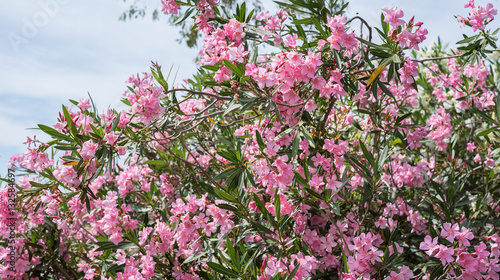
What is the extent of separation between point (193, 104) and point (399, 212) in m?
1.51

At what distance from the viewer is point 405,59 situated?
196 cm

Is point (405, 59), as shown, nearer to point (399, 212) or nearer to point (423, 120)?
point (399, 212)

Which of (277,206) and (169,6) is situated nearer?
(277,206)

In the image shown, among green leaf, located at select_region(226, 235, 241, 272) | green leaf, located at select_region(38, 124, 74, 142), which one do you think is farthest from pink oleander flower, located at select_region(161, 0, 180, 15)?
green leaf, located at select_region(226, 235, 241, 272)

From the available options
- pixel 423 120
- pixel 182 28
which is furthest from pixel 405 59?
pixel 182 28

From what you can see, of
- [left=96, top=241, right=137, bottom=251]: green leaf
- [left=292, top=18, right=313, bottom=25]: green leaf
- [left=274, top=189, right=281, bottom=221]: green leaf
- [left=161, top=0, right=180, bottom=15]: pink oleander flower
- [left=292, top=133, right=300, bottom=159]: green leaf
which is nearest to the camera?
[left=292, top=133, right=300, bottom=159]: green leaf

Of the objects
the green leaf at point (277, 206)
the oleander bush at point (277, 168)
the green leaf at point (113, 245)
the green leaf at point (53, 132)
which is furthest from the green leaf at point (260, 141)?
the green leaf at point (113, 245)

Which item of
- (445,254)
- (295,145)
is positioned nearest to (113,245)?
(295,145)

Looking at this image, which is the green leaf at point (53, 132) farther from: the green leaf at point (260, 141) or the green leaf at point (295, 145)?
the green leaf at point (295, 145)

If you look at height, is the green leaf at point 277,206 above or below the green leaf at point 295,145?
below

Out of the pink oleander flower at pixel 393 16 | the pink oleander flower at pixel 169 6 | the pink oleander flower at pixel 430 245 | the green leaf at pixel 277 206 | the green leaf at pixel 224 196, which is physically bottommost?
the pink oleander flower at pixel 430 245

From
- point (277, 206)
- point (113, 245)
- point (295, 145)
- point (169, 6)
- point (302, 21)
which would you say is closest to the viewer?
point (295, 145)

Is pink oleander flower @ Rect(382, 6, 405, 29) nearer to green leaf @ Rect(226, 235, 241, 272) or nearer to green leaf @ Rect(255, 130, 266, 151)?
green leaf @ Rect(255, 130, 266, 151)

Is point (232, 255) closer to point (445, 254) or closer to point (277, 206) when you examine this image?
point (277, 206)
